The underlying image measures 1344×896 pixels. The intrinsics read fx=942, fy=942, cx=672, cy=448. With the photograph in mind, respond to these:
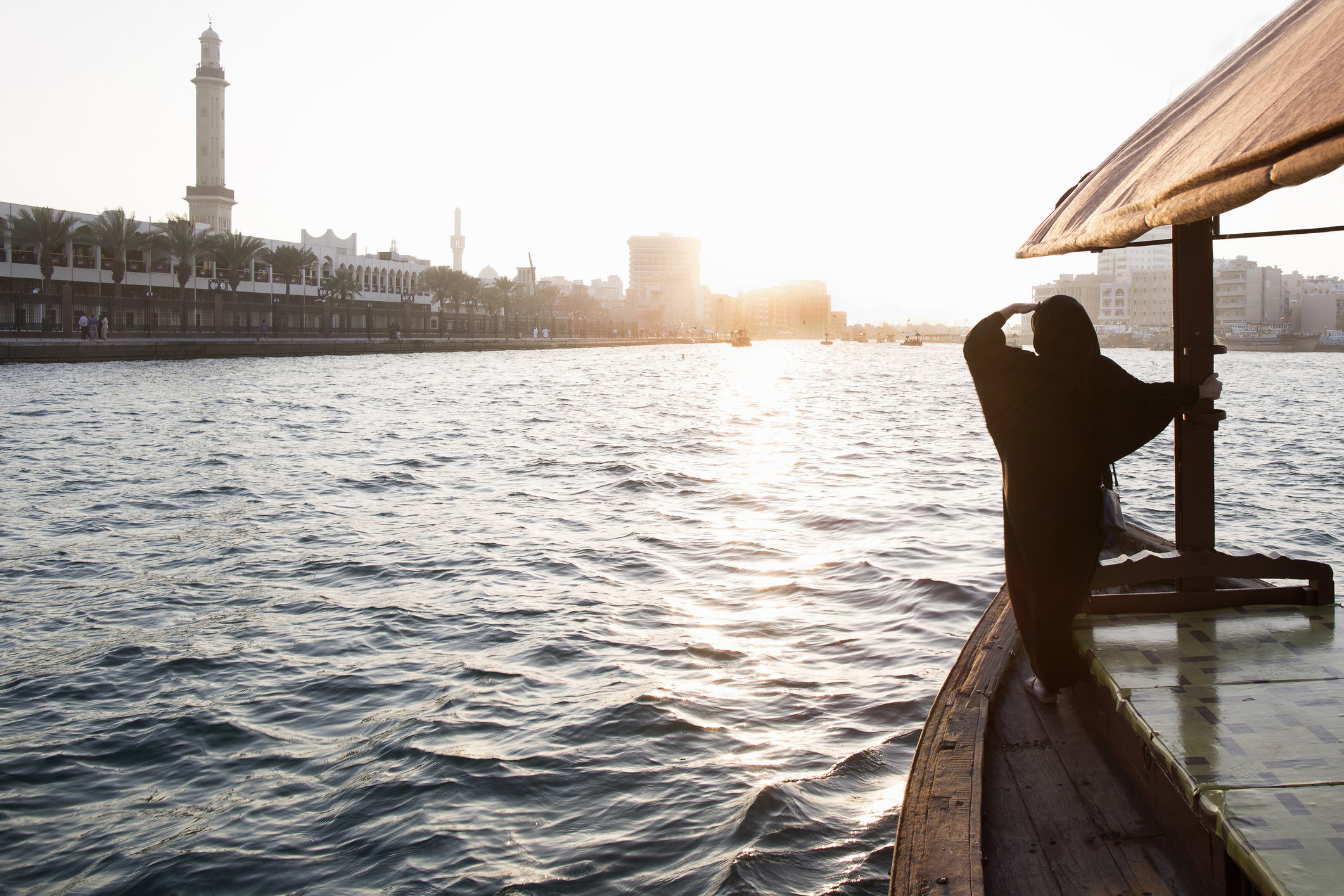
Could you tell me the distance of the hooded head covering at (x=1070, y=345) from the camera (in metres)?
3.38

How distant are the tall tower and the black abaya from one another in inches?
4237

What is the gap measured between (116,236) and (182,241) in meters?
3.41

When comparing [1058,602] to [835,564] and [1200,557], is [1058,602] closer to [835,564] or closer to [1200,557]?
[1200,557]

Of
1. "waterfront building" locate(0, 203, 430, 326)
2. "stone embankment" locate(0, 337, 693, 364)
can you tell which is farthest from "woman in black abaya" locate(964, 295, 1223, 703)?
"waterfront building" locate(0, 203, 430, 326)

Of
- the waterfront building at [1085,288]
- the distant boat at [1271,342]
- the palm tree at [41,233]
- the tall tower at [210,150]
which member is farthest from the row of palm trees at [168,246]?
the distant boat at [1271,342]

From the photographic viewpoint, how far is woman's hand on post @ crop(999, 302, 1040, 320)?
367 cm

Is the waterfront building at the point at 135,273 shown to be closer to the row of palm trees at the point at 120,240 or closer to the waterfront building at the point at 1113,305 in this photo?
the row of palm trees at the point at 120,240

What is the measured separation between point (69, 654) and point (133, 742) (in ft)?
5.58

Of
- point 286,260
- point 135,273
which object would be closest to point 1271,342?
point 286,260

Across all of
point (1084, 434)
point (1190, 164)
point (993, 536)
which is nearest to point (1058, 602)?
point (1084, 434)

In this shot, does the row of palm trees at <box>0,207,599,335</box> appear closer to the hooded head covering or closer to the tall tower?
the tall tower

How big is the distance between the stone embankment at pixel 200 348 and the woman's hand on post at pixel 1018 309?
39.1 m

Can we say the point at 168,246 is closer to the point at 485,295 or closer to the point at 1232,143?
the point at 485,295

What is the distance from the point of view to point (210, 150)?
97.8m
